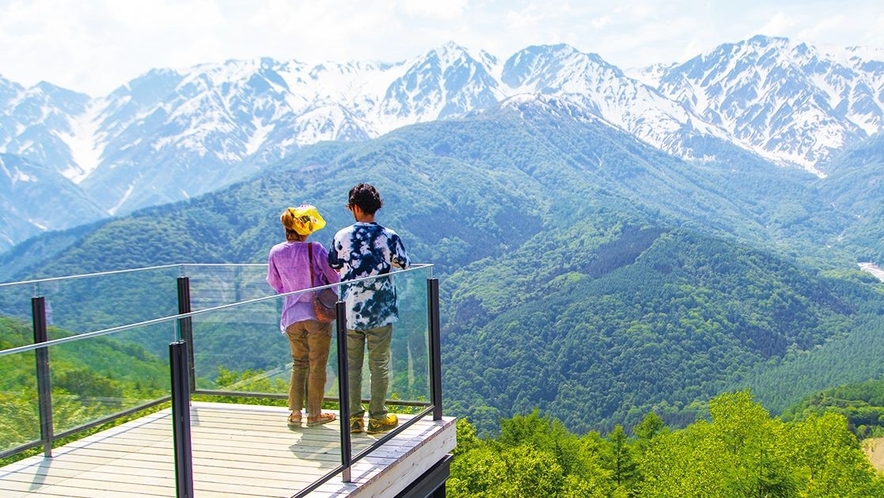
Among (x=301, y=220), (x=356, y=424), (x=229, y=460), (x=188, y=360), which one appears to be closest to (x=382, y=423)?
(x=356, y=424)

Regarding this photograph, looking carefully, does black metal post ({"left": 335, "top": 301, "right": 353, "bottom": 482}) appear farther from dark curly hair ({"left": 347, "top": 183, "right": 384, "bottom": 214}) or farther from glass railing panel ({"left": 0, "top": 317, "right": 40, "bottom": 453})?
glass railing panel ({"left": 0, "top": 317, "right": 40, "bottom": 453})

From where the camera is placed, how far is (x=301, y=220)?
5.84 metres

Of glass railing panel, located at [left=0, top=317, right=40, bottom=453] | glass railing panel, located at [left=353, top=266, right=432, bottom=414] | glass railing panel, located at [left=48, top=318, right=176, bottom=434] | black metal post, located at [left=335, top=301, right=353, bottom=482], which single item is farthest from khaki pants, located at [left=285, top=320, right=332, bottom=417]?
glass railing panel, located at [left=0, top=317, right=40, bottom=453]

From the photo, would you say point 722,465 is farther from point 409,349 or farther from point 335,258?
point 335,258

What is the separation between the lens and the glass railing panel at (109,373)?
3.66 m

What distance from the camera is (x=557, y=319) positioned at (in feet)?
488

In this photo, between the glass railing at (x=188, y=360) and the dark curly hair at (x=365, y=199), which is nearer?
the glass railing at (x=188, y=360)

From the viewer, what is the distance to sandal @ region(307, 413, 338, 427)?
513 centimetres

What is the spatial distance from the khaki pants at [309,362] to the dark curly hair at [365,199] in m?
1.12

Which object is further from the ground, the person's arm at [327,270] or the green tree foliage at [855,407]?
the person's arm at [327,270]

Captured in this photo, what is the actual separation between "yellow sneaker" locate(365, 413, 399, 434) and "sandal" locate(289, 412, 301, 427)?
606 millimetres

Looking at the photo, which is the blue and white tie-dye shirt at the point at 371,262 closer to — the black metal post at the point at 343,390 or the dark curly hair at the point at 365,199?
the dark curly hair at the point at 365,199

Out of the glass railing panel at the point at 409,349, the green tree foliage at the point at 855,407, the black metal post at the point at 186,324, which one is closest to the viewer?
the black metal post at the point at 186,324

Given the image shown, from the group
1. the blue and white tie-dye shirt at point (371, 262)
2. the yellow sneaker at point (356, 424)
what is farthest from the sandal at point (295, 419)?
the blue and white tie-dye shirt at point (371, 262)
